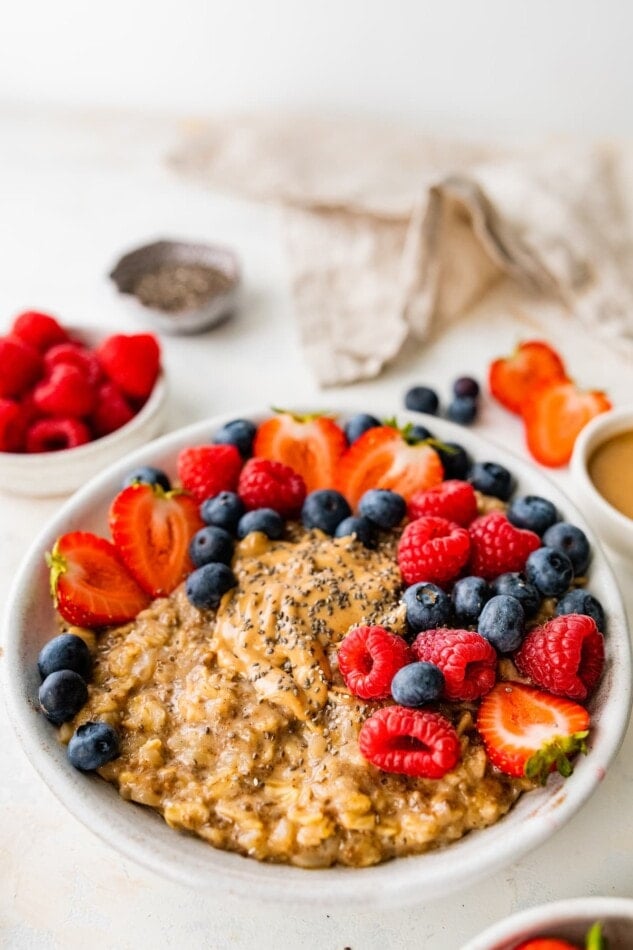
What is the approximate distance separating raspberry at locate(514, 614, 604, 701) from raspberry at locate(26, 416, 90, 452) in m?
1.22

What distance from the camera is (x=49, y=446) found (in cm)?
227

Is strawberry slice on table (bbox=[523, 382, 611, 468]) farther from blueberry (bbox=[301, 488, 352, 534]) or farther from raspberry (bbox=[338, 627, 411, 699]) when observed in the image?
raspberry (bbox=[338, 627, 411, 699])

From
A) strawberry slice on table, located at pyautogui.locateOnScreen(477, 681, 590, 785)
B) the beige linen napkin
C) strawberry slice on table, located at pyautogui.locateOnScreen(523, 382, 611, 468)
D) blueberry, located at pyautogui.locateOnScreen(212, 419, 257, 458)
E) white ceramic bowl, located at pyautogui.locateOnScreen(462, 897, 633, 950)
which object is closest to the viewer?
white ceramic bowl, located at pyautogui.locateOnScreen(462, 897, 633, 950)

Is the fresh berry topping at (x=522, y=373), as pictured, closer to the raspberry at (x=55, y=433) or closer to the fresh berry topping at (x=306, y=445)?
the fresh berry topping at (x=306, y=445)

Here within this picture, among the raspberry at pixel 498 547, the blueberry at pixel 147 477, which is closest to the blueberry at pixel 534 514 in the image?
the raspberry at pixel 498 547

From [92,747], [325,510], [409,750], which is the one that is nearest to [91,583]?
[92,747]

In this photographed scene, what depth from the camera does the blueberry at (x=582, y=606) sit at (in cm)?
Answer: 163

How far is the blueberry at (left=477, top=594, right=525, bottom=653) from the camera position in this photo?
1.57 metres

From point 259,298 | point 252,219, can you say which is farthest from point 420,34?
Answer: point 259,298

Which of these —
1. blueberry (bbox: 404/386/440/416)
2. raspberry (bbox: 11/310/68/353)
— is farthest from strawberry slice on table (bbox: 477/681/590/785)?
raspberry (bbox: 11/310/68/353)

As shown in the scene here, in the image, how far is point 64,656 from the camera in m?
1.64

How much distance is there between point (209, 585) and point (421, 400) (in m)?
0.94

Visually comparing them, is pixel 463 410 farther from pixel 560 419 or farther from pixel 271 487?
pixel 271 487

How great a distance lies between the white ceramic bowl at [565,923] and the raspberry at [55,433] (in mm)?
1494
